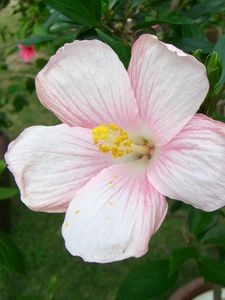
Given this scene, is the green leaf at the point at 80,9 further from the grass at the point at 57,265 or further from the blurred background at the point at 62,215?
the grass at the point at 57,265

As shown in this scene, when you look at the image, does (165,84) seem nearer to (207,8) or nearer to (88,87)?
(88,87)

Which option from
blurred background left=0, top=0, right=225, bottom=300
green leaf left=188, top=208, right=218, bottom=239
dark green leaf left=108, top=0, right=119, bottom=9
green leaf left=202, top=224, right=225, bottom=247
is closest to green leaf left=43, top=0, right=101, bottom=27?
blurred background left=0, top=0, right=225, bottom=300

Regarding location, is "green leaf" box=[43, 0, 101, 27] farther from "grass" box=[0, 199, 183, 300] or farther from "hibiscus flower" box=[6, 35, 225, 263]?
"grass" box=[0, 199, 183, 300]

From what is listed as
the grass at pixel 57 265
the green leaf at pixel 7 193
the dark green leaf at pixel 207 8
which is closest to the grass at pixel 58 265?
the grass at pixel 57 265

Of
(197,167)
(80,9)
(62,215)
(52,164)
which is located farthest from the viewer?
(62,215)

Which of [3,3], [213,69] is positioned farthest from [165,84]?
[3,3]

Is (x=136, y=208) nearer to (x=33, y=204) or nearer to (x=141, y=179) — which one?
(x=141, y=179)

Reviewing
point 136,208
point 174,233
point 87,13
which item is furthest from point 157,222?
point 174,233

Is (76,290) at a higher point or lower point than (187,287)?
lower
